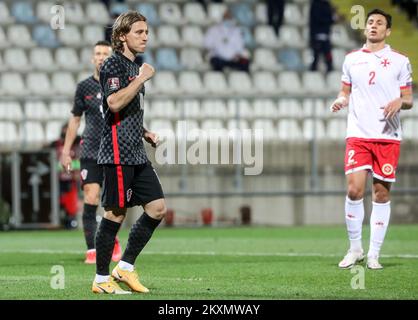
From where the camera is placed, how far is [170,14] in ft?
80.2

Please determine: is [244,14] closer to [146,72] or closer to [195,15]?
[195,15]

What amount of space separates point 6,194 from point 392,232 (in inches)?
255

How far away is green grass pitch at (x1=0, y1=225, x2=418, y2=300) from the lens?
8469 mm

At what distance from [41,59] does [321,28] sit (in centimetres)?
579

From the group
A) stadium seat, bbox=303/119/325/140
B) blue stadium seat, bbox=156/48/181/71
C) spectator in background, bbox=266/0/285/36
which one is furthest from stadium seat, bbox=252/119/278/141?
spectator in background, bbox=266/0/285/36

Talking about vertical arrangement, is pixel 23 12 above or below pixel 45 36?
above

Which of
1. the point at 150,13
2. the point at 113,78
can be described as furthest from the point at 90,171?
the point at 150,13

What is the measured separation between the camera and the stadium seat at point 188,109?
2022 cm

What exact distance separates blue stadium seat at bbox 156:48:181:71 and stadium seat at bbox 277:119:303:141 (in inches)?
156

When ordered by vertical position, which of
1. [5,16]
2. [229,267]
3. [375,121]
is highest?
[5,16]

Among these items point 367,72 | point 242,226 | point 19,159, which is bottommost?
point 242,226

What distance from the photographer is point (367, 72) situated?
35.0ft
